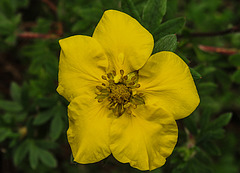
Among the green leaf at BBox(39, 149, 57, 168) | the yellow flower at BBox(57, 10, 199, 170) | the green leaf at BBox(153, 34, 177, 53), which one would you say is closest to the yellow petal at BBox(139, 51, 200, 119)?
the yellow flower at BBox(57, 10, 199, 170)

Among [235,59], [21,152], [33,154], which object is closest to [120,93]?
[235,59]

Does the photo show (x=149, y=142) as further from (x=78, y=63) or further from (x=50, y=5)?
(x=50, y=5)

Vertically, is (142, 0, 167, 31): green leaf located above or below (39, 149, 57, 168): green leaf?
above

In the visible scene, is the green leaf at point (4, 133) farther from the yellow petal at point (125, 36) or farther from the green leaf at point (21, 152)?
the yellow petal at point (125, 36)

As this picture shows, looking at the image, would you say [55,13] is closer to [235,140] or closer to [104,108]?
[104,108]

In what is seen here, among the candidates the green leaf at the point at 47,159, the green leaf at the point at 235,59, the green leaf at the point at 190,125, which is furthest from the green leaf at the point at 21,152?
the green leaf at the point at 235,59

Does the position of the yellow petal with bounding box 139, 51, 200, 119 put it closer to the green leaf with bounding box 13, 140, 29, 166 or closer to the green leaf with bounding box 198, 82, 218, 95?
the green leaf with bounding box 198, 82, 218, 95

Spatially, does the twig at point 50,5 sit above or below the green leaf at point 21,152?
above
